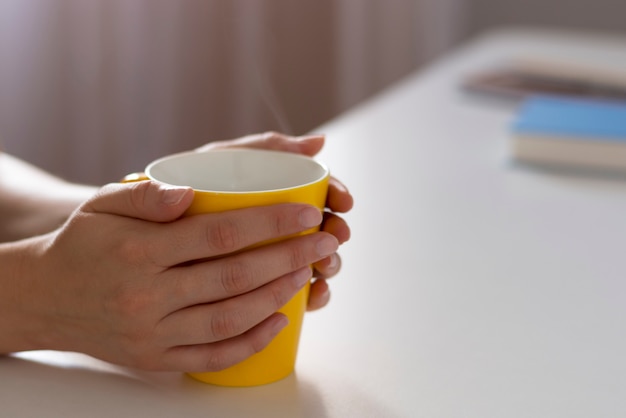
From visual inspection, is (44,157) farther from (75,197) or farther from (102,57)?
(75,197)

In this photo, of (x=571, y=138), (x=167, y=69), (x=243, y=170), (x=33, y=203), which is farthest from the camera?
(x=167, y=69)

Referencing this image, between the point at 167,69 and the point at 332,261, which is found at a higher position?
the point at 332,261

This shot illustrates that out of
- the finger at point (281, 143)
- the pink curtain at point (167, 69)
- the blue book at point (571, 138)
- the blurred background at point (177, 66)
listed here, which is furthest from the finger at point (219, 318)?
the pink curtain at point (167, 69)

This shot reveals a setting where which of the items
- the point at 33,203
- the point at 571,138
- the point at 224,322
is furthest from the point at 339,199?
the point at 571,138

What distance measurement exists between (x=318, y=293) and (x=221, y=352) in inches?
3.5

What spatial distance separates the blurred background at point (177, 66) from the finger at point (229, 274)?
1094 millimetres

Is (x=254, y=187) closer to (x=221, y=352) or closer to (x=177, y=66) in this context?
(x=221, y=352)

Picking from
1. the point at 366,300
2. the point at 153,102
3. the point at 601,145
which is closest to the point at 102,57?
the point at 153,102

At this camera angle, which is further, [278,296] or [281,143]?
[281,143]

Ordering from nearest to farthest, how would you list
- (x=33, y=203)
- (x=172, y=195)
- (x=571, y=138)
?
(x=172, y=195), (x=33, y=203), (x=571, y=138)

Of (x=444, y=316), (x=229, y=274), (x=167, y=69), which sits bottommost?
(x=167, y=69)

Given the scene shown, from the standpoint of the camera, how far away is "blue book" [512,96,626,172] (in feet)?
3.33

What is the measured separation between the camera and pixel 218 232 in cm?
48

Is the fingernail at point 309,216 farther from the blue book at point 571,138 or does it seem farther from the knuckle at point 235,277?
the blue book at point 571,138
